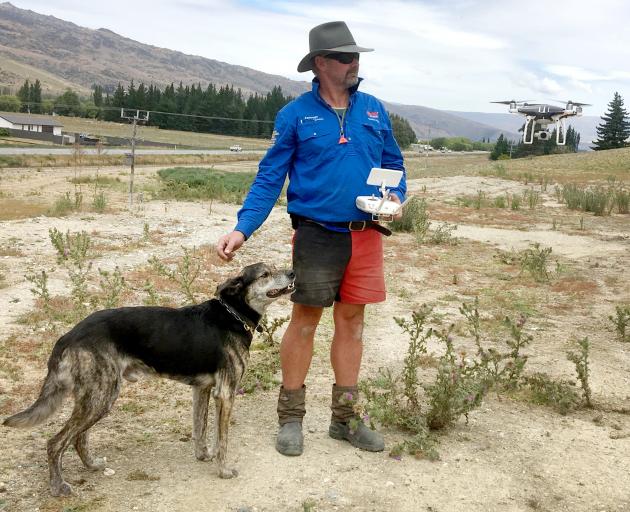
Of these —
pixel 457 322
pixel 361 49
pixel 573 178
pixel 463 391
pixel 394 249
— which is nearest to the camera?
pixel 361 49

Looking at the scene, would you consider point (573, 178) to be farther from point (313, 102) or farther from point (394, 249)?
point (313, 102)

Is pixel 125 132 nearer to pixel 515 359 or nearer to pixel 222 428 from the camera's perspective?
pixel 515 359

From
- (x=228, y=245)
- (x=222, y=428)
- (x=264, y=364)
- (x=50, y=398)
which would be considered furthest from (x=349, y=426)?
(x=50, y=398)

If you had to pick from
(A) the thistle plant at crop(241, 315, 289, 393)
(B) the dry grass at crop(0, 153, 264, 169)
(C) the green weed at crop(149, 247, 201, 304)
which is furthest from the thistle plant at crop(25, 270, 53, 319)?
(B) the dry grass at crop(0, 153, 264, 169)

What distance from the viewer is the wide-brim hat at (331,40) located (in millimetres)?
3918

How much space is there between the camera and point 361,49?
12.9ft

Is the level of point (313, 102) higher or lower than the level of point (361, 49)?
lower

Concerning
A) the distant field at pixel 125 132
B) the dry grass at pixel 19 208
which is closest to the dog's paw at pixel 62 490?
the dry grass at pixel 19 208

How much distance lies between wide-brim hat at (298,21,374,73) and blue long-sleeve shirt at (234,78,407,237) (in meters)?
0.23

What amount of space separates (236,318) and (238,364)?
0.88ft

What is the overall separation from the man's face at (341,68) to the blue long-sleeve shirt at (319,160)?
0.08 metres

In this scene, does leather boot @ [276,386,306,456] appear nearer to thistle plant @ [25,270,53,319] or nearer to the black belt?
the black belt

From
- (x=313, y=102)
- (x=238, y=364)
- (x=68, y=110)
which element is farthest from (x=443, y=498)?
(x=68, y=110)

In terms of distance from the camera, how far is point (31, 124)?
68.6 metres
